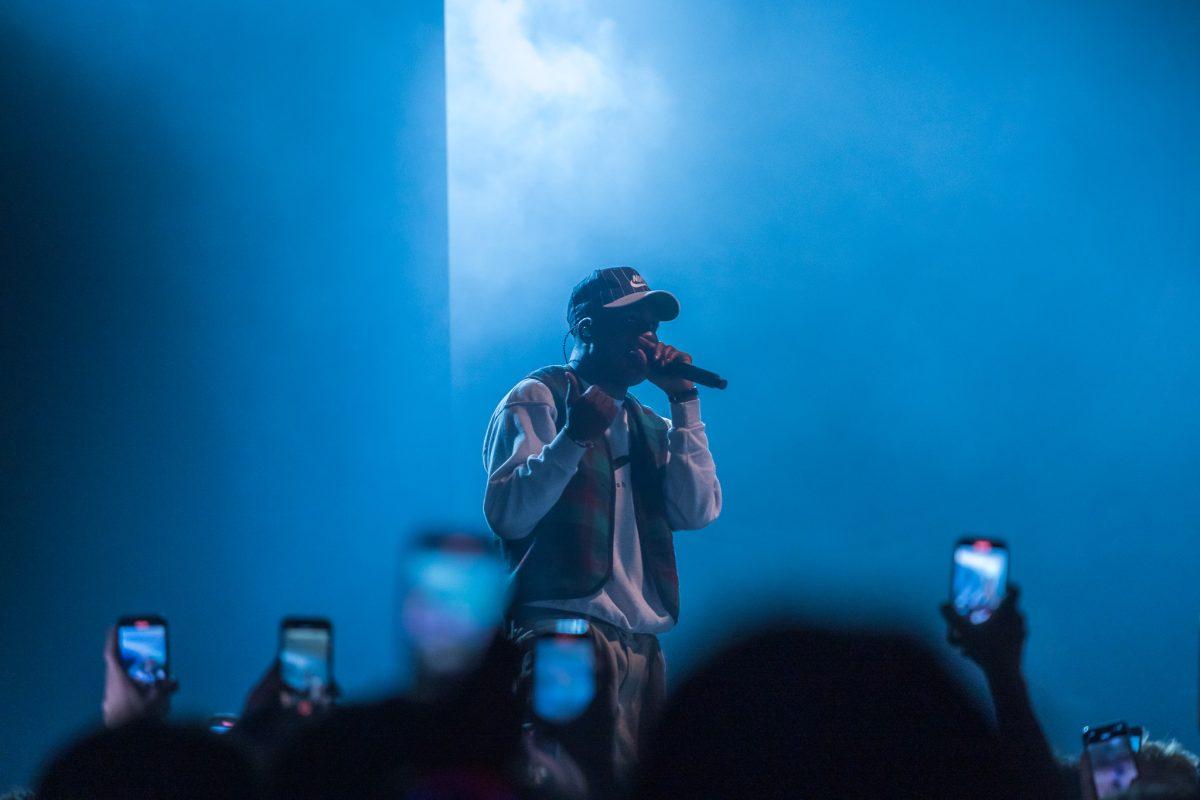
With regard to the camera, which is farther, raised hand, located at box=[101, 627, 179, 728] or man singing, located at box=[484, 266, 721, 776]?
man singing, located at box=[484, 266, 721, 776]

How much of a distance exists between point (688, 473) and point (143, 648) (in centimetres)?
100

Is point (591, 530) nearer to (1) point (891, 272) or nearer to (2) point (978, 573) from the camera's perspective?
(2) point (978, 573)

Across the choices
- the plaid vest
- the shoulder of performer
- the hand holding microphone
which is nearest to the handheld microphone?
the hand holding microphone

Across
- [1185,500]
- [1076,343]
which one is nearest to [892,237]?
[1076,343]

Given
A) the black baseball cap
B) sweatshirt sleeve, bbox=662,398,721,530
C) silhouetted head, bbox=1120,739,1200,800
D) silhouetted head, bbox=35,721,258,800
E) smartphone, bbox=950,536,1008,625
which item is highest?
the black baseball cap

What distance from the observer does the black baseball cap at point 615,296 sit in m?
1.88

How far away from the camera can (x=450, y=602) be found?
50.8 inches

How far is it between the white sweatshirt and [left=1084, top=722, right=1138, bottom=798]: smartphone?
798 mm

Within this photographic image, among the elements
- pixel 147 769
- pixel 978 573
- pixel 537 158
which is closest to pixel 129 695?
pixel 147 769

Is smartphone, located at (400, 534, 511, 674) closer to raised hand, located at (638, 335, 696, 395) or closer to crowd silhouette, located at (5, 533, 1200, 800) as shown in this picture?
crowd silhouette, located at (5, 533, 1200, 800)

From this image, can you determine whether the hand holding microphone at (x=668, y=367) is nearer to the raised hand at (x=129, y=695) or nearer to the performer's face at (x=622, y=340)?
the performer's face at (x=622, y=340)

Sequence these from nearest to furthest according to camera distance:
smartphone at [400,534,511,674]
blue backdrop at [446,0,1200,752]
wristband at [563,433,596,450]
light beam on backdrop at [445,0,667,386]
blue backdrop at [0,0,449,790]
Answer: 1. smartphone at [400,534,511,674]
2. wristband at [563,433,596,450]
3. blue backdrop at [0,0,449,790]
4. blue backdrop at [446,0,1200,752]
5. light beam on backdrop at [445,0,667,386]

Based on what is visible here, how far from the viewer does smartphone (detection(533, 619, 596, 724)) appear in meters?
1.10

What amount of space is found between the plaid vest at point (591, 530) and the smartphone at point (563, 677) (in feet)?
1.58
